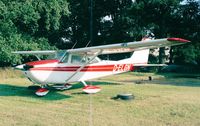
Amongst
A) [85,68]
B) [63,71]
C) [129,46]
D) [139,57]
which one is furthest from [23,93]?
[139,57]

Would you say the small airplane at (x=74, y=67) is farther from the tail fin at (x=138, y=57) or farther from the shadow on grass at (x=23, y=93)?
the tail fin at (x=138, y=57)

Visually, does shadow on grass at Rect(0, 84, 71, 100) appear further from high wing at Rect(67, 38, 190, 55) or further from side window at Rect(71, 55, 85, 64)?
high wing at Rect(67, 38, 190, 55)

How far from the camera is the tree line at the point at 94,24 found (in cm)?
2583

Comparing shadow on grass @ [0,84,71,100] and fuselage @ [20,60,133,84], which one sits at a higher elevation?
fuselage @ [20,60,133,84]

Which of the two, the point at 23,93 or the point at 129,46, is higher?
the point at 129,46

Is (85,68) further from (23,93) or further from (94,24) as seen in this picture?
(94,24)

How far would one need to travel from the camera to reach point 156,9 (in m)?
33.0

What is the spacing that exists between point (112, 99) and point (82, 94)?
6.49 ft

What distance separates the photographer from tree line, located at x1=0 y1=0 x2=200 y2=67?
2583 cm

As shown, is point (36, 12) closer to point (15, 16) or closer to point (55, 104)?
point (15, 16)

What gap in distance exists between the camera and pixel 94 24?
39562 mm

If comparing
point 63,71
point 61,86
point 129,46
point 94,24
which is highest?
point 94,24

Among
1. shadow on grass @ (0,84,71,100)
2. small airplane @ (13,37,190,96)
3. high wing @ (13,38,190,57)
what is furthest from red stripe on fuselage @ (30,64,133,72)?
shadow on grass @ (0,84,71,100)

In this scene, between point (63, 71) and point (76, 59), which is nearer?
point (63, 71)
